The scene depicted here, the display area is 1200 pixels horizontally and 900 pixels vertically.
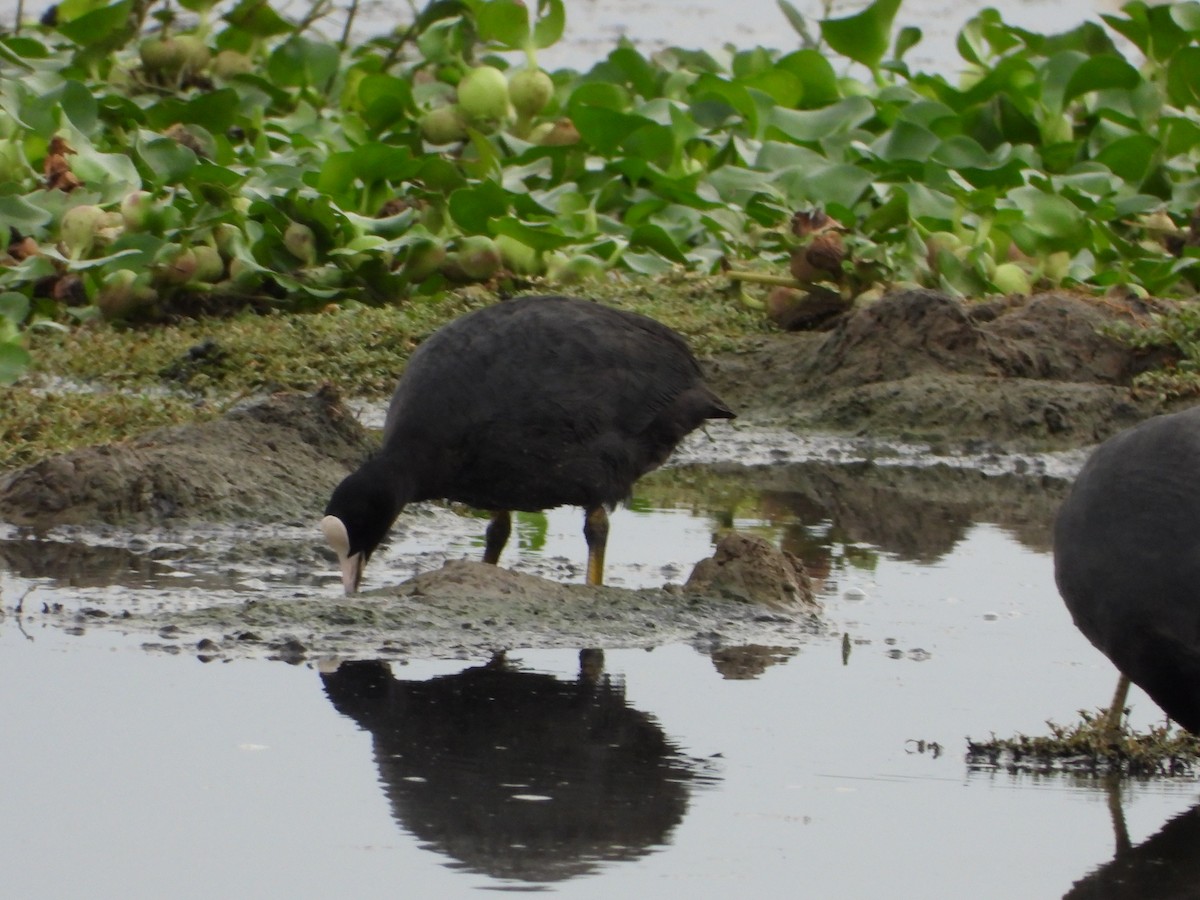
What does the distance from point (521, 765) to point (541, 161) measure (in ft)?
24.2

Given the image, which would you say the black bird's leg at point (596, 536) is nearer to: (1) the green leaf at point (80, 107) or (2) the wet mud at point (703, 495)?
(2) the wet mud at point (703, 495)

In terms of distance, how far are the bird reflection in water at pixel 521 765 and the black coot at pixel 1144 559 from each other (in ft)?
2.91

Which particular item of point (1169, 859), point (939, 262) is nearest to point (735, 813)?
point (1169, 859)

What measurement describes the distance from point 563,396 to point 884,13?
6928mm

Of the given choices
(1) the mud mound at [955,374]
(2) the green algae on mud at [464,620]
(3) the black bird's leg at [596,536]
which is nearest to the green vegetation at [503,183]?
(1) the mud mound at [955,374]

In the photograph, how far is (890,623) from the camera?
18.8 ft

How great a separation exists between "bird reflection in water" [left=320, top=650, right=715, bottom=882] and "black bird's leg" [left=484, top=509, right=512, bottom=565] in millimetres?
1168

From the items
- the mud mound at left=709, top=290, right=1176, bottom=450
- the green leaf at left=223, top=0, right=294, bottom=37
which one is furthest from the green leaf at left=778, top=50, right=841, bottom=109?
the mud mound at left=709, top=290, right=1176, bottom=450

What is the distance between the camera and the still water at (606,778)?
367 cm

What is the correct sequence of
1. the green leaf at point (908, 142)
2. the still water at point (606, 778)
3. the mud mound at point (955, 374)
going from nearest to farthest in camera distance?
the still water at point (606, 778), the mud mound at point (955, 374), the green leaf at point (908, 142)


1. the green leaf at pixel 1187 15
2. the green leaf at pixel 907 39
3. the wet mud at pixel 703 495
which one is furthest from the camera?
the green leaf at pixel 907 39

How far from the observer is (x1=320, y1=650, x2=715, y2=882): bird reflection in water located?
382 centimetres

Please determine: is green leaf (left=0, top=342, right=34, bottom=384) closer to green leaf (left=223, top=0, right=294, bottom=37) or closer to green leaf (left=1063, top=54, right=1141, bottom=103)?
green leaf (left=223, top=0, right=294, bottom=37)

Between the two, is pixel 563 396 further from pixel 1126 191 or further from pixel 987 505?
pixel 1126 191
